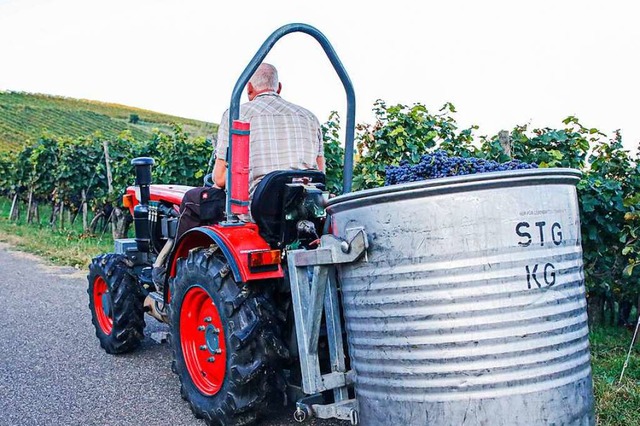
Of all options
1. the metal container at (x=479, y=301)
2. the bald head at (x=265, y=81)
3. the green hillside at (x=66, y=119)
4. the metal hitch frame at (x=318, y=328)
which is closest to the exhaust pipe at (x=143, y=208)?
the bald head at (x=265, y=81)

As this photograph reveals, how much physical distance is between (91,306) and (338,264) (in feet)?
11.1

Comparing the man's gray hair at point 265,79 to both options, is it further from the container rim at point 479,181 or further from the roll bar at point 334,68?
the container rim at point 479,181

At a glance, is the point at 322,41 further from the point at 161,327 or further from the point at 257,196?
the point at 161,327

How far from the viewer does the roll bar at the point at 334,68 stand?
3.34 meters

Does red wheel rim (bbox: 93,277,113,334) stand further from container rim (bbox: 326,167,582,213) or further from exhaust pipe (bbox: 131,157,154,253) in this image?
container rim (bbox: 326,167,582,213)

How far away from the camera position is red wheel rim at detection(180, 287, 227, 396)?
12.2ft

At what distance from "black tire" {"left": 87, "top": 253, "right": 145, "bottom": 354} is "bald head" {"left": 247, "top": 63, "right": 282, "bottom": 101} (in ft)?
6.39

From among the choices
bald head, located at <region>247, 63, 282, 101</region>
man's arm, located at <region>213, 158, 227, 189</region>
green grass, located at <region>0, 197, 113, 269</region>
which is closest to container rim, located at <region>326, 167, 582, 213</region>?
man's arm, located at <region>213, 158, 227, 189</region>

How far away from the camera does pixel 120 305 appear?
5.11 meters

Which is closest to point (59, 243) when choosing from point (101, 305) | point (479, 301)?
point (101, 305)

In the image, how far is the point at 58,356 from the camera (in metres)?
Answer: 5.24

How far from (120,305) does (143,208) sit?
2.42ft

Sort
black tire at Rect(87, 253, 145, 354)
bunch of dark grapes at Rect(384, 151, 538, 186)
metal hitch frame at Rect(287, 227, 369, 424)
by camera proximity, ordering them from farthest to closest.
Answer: black tire at Rect(87, 253, 145, 354) → bunch of dark grapes at Rect(384, 151, 538, 186) → metal hitch frame at Rect(287, 227, 369, 424)

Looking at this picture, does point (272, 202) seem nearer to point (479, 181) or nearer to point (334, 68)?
point (334, 68)
